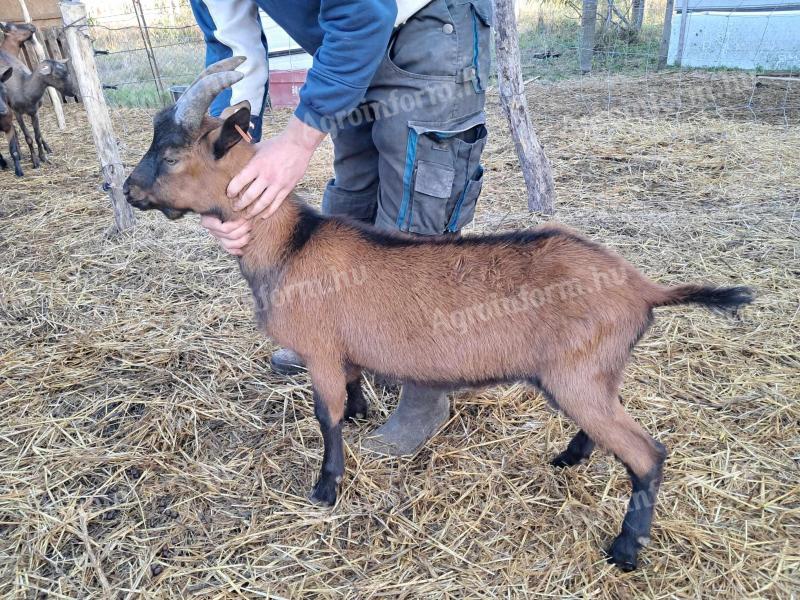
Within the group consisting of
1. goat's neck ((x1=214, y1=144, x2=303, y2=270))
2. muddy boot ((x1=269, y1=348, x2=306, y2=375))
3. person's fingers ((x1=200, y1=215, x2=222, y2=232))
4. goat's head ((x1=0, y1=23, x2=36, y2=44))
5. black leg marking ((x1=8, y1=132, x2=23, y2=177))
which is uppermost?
goat's head ((x1=0, y1=23, x2=36, y2=44))

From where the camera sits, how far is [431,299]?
2.23m

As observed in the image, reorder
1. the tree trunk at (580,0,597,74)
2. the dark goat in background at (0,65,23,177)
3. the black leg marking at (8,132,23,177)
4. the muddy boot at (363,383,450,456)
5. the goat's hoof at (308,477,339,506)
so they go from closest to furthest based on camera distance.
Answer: the goat's hoof at (308,477,339,506) < the muddy boot at (363,383,450,456) < the dark goat in background at (0,65,23,177) < the black leg marking at (8,132,23,177) < the tree trunk at (580,0,597,74)

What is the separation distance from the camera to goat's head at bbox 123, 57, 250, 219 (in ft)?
7.16

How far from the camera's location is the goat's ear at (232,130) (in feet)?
6.86

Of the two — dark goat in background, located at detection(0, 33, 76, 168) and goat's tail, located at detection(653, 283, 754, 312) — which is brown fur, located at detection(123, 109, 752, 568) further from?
dark goat in background, located at detection(0, 33, 76, 168)

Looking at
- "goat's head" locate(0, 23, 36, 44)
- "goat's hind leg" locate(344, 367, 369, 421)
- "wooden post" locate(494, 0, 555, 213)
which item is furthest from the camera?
"goat's head" locate(0, 23, 36, 44)

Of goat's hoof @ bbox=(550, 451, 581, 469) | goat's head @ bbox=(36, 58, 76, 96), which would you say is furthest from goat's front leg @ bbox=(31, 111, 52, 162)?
goat's hoof @ bbox=(550, 451, 581, 469)

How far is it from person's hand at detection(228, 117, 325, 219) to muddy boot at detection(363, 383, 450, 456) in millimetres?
1118

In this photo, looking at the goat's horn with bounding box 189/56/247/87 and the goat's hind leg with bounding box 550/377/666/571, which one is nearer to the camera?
the goat's hind leg with bounding box 550/377/666/571

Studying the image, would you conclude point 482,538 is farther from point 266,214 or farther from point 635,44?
point 635,44

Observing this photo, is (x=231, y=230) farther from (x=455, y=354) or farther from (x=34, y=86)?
(x=34, y=86)

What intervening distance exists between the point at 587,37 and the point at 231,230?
11791 millimetres

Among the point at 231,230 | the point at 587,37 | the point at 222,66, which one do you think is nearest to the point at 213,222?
the point at 231,230

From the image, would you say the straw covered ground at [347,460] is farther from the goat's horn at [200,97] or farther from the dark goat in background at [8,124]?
the dark goat in background at [8,124]
